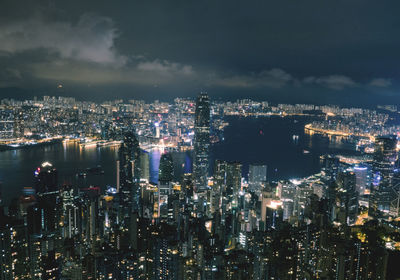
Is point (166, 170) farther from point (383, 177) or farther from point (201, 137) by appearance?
point (383, 177)

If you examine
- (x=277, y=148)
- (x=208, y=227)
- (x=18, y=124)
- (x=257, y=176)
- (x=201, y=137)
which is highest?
(x=18, y=124)

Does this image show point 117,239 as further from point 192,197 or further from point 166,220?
point 192,197

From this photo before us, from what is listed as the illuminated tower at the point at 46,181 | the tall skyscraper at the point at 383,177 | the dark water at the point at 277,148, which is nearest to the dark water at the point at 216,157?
the dark water at the point at 277,148

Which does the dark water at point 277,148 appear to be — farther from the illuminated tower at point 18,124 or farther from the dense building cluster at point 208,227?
the illuminated tower at point 18,124

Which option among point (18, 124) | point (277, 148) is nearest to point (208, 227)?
point (277, 148)

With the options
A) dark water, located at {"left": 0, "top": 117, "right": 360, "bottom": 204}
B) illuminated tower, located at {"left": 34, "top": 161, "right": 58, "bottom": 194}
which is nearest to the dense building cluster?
illuminated tower, located at {"left": 34, "top": 161, "right": 58, "bottom": 194}

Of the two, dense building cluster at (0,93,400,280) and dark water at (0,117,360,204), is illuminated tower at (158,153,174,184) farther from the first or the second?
dark water at (0,117,360,204)
